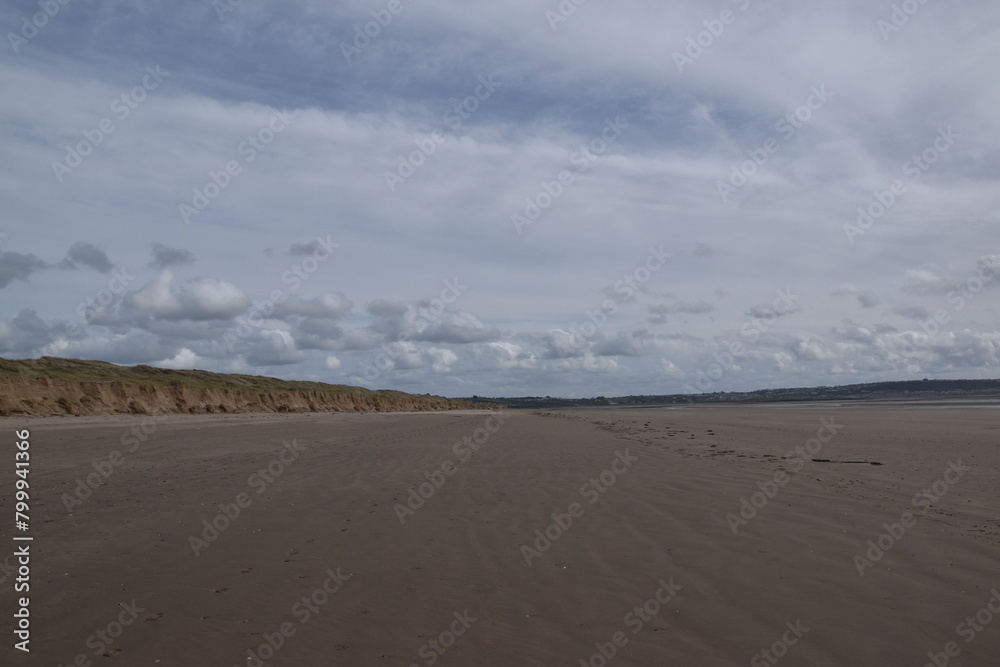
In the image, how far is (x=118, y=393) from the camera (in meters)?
35.5

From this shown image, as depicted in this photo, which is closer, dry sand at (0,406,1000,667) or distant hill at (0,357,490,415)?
dry sand at (0,406,1000,667)

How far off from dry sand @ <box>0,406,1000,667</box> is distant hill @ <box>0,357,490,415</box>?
929 inches

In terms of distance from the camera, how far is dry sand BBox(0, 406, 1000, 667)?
4.42 metres

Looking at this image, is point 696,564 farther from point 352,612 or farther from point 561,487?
point 561,487

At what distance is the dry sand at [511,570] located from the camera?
4.42 metres

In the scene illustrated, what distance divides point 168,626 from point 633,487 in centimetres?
738

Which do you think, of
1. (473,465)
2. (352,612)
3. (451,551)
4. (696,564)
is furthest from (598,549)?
(473,465)

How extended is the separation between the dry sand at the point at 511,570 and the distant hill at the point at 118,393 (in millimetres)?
23603

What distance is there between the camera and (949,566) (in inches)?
236

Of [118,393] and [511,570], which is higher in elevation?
[118,393]

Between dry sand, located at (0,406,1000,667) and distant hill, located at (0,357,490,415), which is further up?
distant hill, located at (0,357,490,415)

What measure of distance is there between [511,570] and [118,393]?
1440 inches

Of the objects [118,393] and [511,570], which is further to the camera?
[118,393]

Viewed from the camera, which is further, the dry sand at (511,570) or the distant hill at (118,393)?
the distant hill at (118,393)
